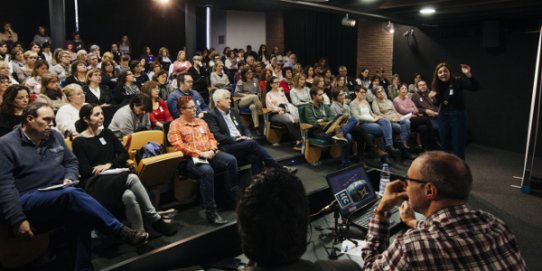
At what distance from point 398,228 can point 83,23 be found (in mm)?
11033

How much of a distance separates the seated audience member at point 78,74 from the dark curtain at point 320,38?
6927mm

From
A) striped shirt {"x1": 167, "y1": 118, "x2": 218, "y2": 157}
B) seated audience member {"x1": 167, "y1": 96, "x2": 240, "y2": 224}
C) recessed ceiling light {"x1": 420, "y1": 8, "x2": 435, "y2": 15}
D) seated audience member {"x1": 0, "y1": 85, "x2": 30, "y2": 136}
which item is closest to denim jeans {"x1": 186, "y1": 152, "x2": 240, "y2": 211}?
seated audience member {"x1": 167, "y1": 96, "x2": 240, "y2": 224}

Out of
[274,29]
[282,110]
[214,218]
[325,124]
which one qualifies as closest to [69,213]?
[214,218]

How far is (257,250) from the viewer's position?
3.29 ft

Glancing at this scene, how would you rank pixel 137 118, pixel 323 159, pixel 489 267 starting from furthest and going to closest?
1. pixel 323 159
2. pixel 137 118
3. pixel 489 267

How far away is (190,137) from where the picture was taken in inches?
154

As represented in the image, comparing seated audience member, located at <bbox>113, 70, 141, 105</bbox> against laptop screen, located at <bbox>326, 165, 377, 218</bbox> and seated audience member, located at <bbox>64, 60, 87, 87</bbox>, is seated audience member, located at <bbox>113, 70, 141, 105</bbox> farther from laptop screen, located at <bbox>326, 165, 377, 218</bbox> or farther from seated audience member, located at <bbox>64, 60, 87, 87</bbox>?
laptop screen, located at <bbox>326, 165, 377, 218</bbox>

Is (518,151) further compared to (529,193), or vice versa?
(518,151)

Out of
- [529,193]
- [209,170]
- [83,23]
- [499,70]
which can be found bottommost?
[529,193]

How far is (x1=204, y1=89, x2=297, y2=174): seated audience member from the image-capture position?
4215mm

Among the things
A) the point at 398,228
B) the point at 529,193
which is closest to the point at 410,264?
the point at 398,228

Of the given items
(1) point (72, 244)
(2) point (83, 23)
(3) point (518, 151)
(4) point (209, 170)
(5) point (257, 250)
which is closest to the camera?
(5) point (257, 250)

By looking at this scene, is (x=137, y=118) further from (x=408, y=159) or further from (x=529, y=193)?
(x=529, y=193)

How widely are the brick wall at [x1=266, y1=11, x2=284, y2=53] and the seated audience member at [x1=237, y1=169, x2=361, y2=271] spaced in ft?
38.3
